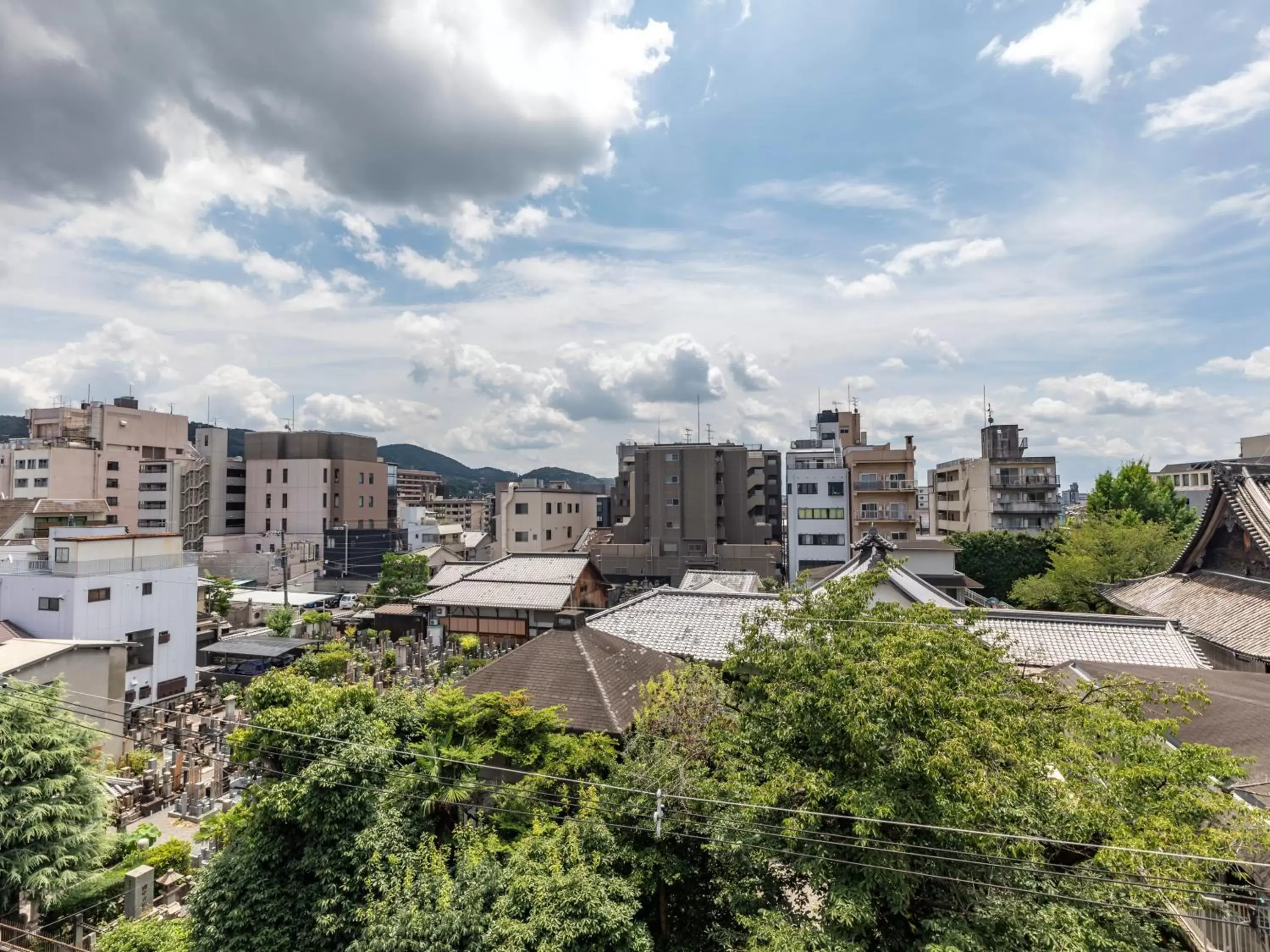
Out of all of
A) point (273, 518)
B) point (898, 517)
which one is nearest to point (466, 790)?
point (898, 517)

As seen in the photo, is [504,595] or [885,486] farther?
[885,486]

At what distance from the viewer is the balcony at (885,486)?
54.4 metres

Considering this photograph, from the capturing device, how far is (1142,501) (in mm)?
39781

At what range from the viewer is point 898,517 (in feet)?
179

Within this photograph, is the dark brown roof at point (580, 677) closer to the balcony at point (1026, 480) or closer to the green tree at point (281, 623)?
the green tree at point (281, 623)

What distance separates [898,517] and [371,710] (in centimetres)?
5030

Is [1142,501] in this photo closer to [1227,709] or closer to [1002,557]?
[1002,557]

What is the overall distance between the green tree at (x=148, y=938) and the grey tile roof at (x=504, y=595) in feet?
80.2

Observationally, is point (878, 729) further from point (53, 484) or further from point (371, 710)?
point (53, 484)

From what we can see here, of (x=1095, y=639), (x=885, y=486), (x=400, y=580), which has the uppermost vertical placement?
(x=885, y=486)

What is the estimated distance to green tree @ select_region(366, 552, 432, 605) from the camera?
50000mm

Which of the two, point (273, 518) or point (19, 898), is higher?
point (273, 518)

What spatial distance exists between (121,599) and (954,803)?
3535 cm

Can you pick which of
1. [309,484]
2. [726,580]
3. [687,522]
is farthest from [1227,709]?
[309,484]
